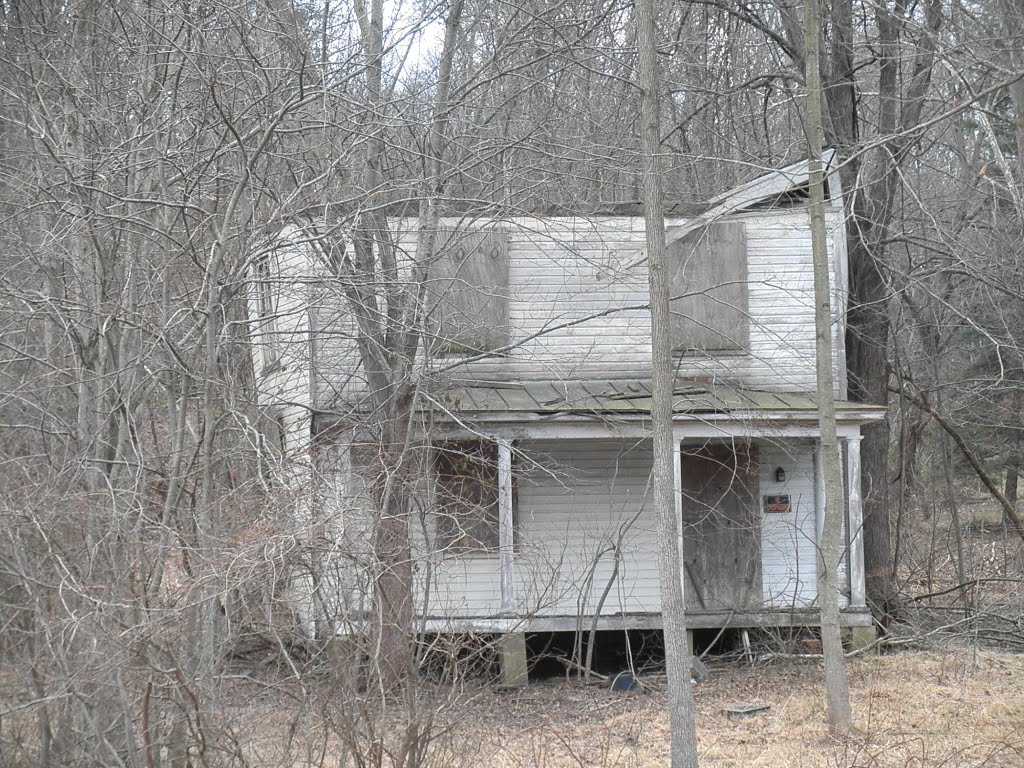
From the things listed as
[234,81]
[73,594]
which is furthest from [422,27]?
[73,594]

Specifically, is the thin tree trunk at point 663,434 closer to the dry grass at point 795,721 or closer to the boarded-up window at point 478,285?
the dry grass at point 795,721

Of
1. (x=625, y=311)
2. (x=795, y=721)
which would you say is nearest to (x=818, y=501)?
(x=625, y=311)

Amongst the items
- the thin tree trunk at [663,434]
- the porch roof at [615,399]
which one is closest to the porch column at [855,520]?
the porch roof at [615,399]

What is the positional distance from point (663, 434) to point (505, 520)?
12.7 ft

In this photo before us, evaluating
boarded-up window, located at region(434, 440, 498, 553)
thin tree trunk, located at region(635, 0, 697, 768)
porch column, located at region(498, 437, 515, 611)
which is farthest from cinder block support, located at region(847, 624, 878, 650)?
thin tree trunk, located at region(635, 0, 697, 768)

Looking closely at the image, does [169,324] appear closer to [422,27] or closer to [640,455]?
[422,27]

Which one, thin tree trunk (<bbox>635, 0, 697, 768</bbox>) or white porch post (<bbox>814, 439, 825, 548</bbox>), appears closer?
thin tree trunk (<bbox>635, 0, 697, 768</bbox>)

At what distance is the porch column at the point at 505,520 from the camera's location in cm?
1192

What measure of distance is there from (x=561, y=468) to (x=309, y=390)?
3159mm

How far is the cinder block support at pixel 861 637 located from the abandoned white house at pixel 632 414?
4 cm

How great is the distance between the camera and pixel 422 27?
37.8ft

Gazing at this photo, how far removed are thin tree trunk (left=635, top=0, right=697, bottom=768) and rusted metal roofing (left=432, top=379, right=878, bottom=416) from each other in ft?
10.8

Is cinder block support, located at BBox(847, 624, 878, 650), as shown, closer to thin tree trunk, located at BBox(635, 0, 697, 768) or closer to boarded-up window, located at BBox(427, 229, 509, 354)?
thin tree trunk, located at BBox(635, 0, 697, 768)

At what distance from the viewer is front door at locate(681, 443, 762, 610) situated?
540 inches
